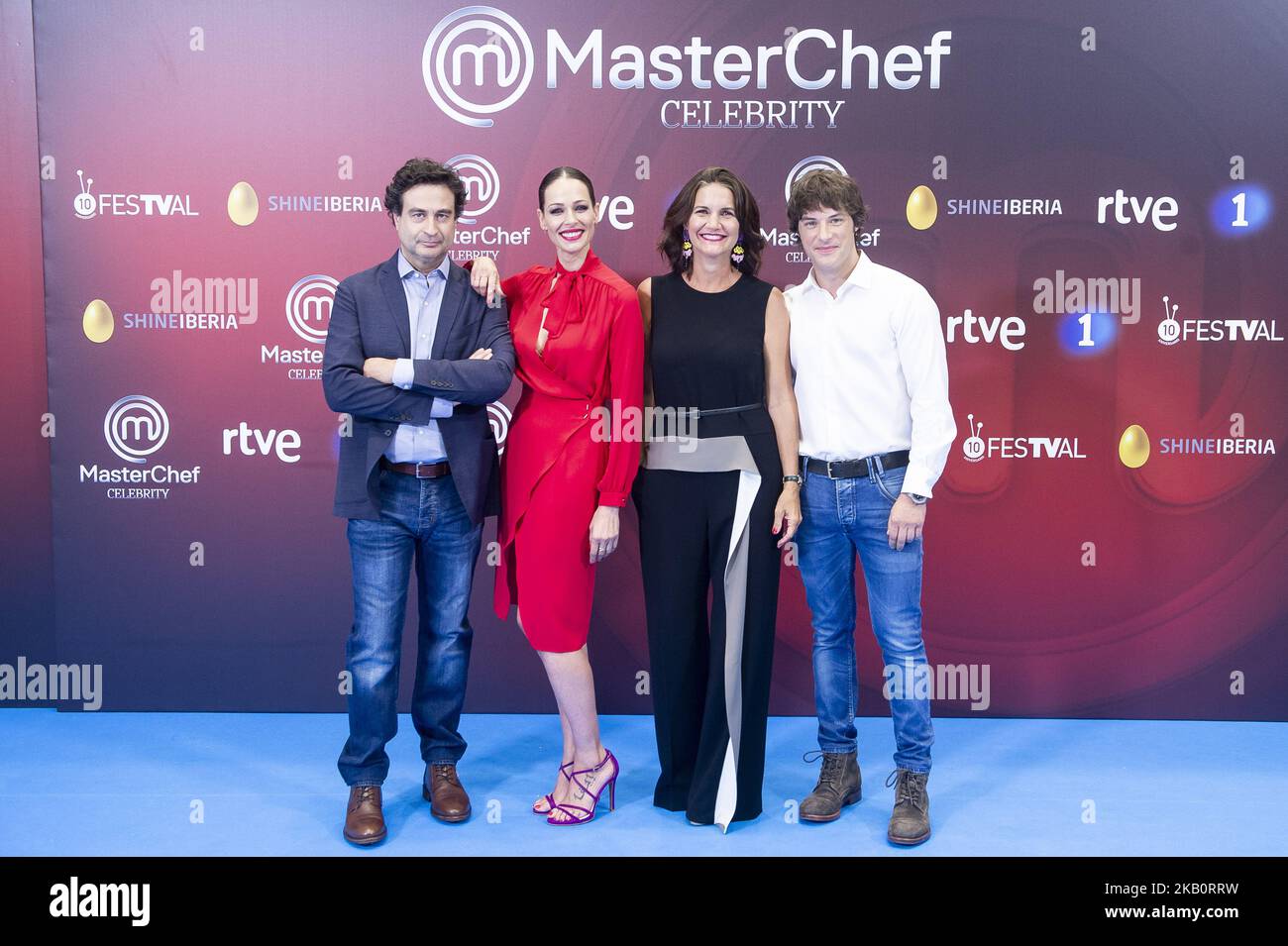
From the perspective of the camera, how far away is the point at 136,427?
13.8 feet

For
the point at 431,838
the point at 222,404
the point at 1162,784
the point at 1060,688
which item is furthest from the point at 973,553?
the point at 222,404

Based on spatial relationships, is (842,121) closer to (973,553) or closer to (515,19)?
(515,19)

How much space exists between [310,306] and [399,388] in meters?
1.39

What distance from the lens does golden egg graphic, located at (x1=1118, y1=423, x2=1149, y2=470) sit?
417cm

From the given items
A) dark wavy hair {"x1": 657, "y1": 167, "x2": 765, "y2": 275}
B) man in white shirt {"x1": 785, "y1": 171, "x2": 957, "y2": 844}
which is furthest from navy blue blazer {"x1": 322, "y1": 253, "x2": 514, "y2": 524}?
man in white shirt {"x1": 785, "y1": 171, "x2": 957, "y2": 844}

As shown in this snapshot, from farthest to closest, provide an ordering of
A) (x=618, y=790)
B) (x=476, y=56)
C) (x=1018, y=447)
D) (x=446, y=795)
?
(x=1018, y=447)
(x=476, y=56)
(x=618, y=790)
(x=446, y=795)

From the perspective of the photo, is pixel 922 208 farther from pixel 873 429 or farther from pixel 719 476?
pixel 719 476

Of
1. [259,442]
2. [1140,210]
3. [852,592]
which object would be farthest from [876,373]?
[259,442]

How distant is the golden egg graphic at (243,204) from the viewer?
414cm

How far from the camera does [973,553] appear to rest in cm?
424

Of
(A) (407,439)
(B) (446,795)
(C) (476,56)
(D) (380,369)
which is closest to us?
(D) (380,369)

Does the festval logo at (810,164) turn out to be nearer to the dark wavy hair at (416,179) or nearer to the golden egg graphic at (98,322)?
the dark wavy hair at (416,179)

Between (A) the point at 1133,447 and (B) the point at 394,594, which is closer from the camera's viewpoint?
(B) the point at 394,594

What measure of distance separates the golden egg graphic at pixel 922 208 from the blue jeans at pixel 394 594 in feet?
6.95
